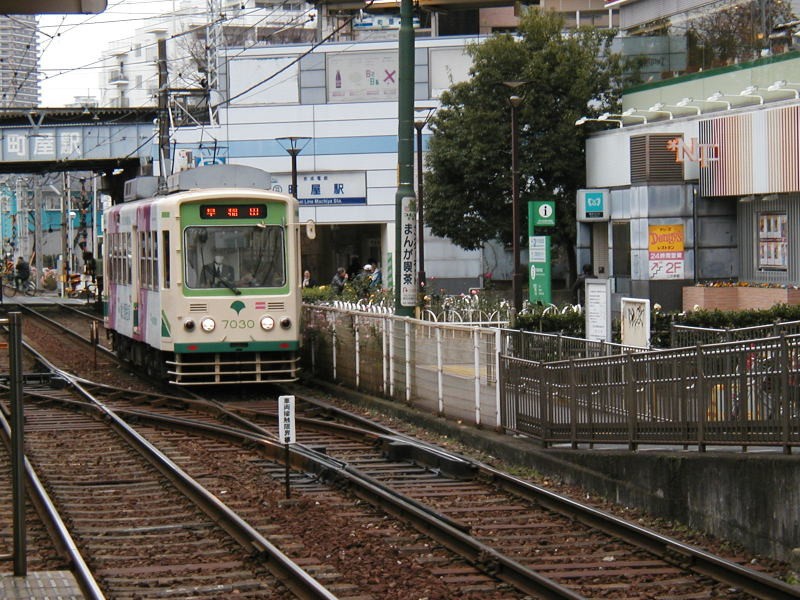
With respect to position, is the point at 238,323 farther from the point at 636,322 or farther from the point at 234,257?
the point at 636,322

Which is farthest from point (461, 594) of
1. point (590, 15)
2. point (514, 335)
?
point (590, 15)

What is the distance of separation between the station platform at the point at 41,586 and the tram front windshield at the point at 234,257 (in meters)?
11.2

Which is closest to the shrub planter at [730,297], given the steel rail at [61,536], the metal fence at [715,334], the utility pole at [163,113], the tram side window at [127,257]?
the metal fence at [715,334]

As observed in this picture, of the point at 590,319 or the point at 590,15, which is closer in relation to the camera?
the point at 590,319

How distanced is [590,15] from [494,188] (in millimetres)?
26543

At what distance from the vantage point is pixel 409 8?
19.1 meters

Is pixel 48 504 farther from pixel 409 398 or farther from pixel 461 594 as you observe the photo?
pixel 409 398

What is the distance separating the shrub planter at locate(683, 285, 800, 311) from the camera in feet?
83.8

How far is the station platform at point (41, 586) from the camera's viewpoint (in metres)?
8.18

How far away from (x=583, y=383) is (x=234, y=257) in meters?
8.56

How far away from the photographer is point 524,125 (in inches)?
1394

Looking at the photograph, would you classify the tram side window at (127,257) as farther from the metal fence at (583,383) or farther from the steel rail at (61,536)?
the steel rail at (61,536)

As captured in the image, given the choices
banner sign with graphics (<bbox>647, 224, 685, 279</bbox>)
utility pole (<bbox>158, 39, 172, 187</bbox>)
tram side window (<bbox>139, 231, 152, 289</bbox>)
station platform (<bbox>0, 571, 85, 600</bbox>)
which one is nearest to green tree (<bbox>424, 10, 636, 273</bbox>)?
banner sign with graphics (<bbox>647, 224, 685, 279</bbox>)

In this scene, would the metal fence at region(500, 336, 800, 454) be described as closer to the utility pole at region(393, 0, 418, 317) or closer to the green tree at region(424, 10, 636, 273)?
the utility pole at region(393, 0, 418, 317)
